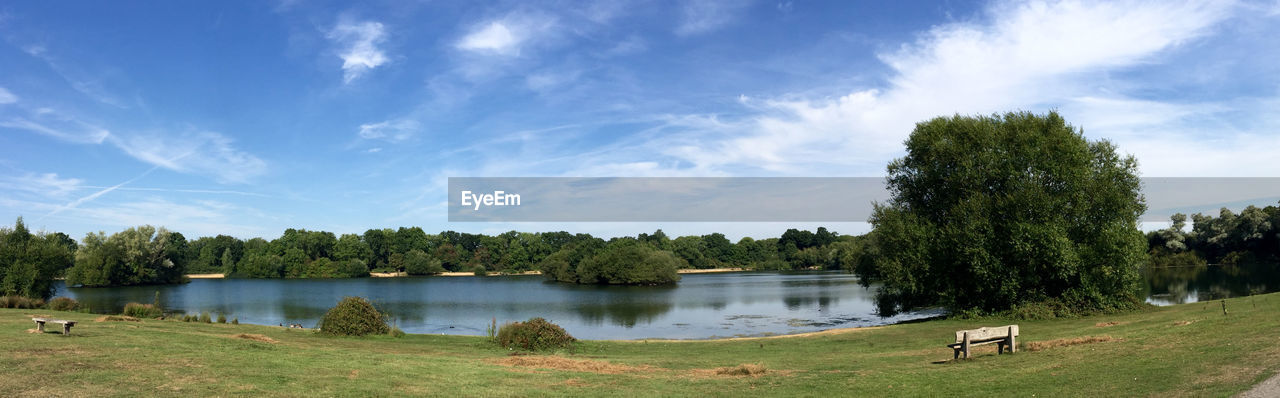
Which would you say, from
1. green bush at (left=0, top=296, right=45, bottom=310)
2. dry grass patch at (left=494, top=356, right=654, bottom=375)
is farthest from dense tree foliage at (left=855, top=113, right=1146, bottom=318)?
green bush at (left=0, top=296, right=45, bottom=310)

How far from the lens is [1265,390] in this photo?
389 inches

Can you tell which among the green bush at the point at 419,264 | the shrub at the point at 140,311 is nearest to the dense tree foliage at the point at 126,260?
the green bush at the point at 419,264

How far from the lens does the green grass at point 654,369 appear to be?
1183 centimetres

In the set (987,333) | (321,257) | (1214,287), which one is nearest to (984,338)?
(987,333)

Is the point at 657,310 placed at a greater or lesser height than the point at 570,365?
lesser

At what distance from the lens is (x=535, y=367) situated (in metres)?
18.5

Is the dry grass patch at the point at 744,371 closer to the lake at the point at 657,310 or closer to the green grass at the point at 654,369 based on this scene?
the green grass at the point at 654,369

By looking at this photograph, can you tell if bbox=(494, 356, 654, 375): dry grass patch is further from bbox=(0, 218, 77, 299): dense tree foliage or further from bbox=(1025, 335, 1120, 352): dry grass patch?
bbox=(0, 218, 77, 299): dense tree foliage

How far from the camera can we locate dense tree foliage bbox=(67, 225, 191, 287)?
104 metres

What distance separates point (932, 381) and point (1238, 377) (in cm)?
→ 503

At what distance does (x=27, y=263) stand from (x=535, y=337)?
5433 centimetres

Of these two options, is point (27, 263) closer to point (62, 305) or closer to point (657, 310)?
point (62, 305)

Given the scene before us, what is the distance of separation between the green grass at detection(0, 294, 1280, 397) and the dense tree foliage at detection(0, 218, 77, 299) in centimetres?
4140

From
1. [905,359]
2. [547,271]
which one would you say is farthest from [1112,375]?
[547,271]
